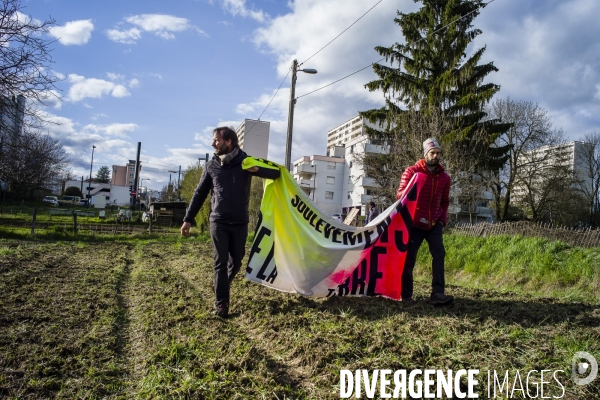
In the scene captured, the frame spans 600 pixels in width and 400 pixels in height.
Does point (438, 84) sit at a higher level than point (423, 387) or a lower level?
higher

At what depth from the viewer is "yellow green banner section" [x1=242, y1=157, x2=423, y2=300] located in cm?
500

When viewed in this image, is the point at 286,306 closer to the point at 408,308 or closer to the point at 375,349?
the point at 408,308

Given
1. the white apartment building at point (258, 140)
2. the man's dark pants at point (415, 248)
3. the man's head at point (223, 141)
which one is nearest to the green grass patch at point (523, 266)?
the man's dark pants at point (415, 248)

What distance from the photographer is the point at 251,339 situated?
3.72 m

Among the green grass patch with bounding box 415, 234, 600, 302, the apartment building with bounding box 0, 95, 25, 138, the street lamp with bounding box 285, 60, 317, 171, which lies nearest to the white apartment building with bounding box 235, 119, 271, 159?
the street lamp with bounding box 285, 60, 317, 171

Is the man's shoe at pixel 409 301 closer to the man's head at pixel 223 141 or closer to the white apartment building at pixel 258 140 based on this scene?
the man's head at pixel 223 141

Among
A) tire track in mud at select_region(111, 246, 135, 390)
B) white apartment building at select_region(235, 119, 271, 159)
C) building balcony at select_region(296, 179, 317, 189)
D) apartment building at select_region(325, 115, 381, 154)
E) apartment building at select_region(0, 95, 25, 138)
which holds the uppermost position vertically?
apartment building at select_region(325, 115, 381, 154)

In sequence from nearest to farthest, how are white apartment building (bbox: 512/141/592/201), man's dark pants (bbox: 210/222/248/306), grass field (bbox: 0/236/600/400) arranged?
grass field (bbox: 0/236/600/400)
man's dark pants (bbox: 210/222/248/306)
white apartment building (bbox: 512/141/592/201)

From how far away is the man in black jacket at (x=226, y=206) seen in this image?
4649 mm

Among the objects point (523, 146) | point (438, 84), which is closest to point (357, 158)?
point (438, 84)

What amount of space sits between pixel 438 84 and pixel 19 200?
189 feet

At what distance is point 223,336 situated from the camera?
12.3 ft

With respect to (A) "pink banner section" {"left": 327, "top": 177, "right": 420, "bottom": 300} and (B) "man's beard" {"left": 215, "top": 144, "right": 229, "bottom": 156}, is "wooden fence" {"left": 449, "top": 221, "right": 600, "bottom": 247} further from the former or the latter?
(B) "man's beard" {"left": 215, "top": 144, "right": 229, "bottom": 156}

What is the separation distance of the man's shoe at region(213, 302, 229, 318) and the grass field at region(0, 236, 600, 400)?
0.17 m
